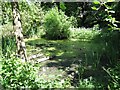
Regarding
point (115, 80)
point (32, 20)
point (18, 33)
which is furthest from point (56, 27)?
point (115, 80)

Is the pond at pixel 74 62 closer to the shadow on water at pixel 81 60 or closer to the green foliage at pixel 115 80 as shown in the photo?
the shadow on water at pixel 81 60

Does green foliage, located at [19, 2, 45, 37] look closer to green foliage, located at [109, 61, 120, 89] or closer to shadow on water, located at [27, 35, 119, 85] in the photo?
shadow on water, located at [27, 35, 119, 85]

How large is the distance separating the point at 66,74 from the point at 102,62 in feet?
2.91

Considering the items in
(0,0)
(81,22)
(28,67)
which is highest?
(0,0)

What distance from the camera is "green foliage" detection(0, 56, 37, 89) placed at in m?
2.98

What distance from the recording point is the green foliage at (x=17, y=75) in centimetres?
298

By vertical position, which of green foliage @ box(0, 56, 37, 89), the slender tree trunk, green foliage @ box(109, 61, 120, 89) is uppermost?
the slender tree trunk

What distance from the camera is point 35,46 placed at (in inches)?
282

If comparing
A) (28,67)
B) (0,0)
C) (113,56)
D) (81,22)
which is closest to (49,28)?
(0,0)

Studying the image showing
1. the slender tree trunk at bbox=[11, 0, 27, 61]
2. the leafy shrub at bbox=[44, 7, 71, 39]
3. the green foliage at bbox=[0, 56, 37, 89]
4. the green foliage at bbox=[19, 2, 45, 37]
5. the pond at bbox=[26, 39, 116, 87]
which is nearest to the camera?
the green foliage at bbox=[0, 56, 37, 89]

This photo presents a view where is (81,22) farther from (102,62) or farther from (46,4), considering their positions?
(102,62)

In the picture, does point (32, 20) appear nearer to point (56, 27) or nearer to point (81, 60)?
point (56, 27)

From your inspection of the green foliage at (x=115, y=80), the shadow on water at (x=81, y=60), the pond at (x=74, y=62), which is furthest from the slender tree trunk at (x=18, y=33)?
the green foliage at (x=115, y=80)

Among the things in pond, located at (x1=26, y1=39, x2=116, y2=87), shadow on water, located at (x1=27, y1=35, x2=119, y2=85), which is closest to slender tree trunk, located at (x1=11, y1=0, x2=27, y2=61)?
pond, located at (x1=26, y1=39, x2=116, y2=87)
